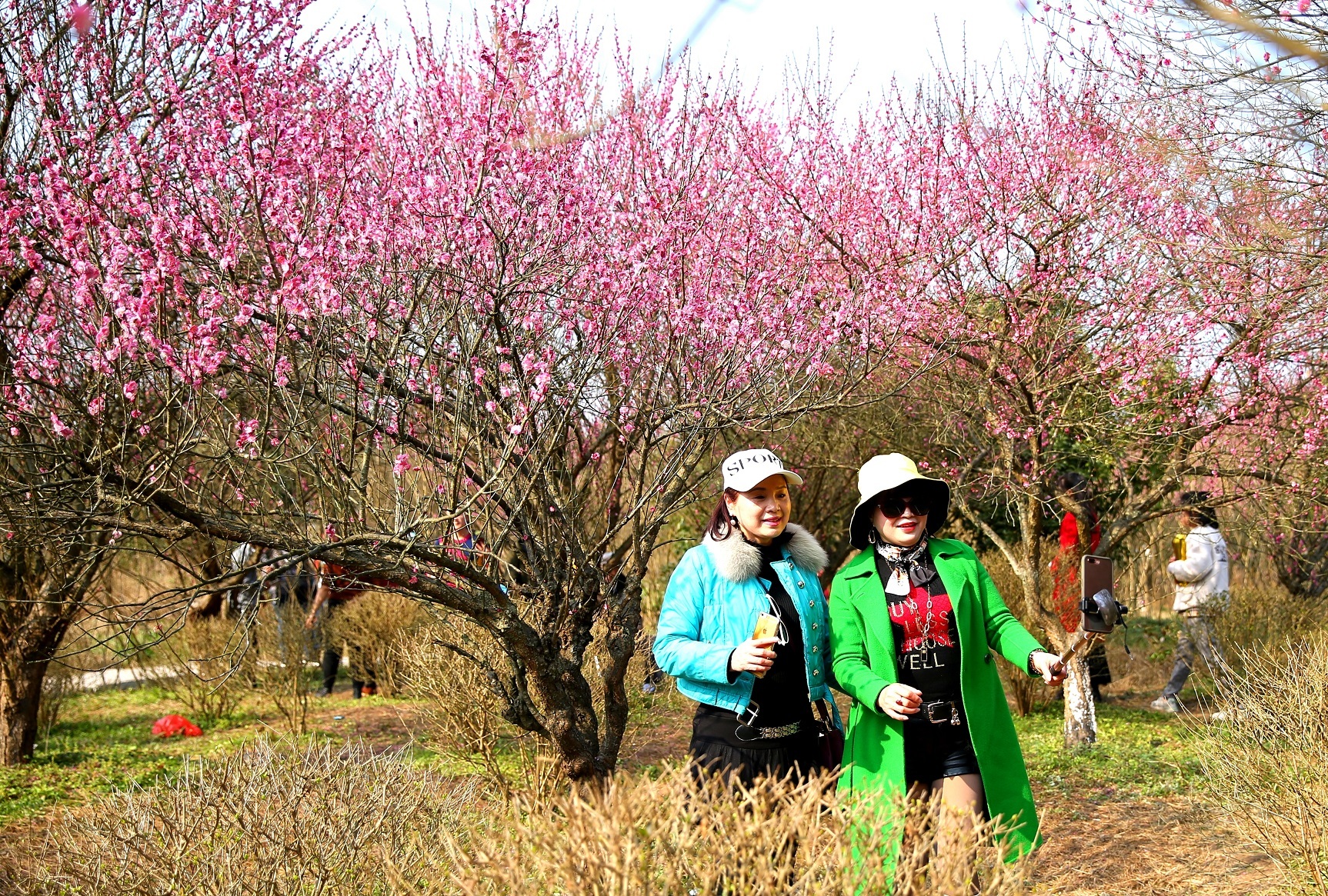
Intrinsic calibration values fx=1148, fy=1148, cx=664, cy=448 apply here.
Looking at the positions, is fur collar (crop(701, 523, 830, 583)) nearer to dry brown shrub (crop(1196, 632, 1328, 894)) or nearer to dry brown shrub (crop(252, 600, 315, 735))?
dry brown shrub (crop(1196, 632, 1328, 894))

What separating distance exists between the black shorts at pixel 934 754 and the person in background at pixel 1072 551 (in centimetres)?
485

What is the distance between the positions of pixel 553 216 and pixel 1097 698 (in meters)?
7.51

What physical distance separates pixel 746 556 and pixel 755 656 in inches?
15.5

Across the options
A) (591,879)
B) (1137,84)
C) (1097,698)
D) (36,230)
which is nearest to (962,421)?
(1137,84)

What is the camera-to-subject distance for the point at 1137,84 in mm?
6492

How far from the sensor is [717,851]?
6.97 feet

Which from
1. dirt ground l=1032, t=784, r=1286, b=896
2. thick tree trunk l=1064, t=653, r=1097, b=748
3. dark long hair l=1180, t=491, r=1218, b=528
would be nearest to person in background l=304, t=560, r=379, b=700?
thick tree trunk l=1064, t=653, r=1097, b=748

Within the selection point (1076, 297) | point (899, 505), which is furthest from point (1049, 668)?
point (1076, 297)

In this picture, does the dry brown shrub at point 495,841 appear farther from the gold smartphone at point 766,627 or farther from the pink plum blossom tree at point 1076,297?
the pink plum blossom tree at point 1076,297

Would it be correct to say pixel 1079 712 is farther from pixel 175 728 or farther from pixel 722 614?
pixel 175 728

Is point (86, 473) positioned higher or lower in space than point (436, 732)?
higher

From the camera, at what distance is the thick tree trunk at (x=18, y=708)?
7.31 meters

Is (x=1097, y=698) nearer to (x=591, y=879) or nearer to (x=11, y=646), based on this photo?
(x=11, y=646)

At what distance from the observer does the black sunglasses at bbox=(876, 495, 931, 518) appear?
3.49 metres
